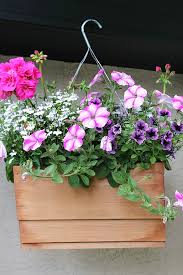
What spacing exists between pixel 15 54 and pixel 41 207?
0.69 m

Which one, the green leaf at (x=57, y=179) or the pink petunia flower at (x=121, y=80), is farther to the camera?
the pink petunia flower at (x=121, y=80)

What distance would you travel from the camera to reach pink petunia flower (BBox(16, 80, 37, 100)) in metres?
1.46

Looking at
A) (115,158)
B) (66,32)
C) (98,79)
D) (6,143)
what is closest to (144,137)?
(115,158)

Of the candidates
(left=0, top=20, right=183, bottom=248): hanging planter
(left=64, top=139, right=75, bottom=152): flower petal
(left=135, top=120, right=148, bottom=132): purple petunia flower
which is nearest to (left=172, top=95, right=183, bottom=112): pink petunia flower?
(left=0, top=20, right=183, bottom=248): hanging planter

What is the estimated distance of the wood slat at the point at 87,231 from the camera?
4.93 feet

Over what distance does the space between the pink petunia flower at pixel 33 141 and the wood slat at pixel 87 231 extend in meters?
0.23

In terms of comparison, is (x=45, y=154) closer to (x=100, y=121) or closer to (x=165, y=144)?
(x=100, y=121)

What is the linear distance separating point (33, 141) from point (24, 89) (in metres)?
0.16

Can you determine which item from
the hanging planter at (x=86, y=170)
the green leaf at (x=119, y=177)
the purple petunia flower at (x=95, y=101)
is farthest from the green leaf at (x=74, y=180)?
the purple petunia flower at (x=95, y=101)

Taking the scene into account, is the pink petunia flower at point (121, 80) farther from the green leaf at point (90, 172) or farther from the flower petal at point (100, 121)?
the green leaf at point (90, 172)

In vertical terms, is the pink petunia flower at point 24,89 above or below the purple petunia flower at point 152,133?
above

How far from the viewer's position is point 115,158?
59.3 inches

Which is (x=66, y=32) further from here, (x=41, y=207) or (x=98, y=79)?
(x=41, y=207)

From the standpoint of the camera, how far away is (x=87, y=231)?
1.50 m
